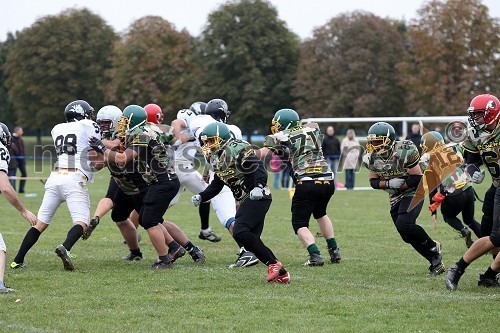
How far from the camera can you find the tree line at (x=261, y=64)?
3959 cm

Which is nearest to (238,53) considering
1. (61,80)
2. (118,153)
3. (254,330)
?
(61,80)

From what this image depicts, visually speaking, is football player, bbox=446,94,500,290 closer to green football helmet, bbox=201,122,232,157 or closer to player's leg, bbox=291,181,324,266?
player's leg, bbox=291,181,324,266

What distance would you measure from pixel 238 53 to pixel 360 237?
33249 mm

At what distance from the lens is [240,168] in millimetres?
8188

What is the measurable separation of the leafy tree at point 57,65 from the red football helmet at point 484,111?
44007 millimetres

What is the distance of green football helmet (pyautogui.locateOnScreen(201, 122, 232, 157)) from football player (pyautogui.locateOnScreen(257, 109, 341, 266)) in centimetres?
73

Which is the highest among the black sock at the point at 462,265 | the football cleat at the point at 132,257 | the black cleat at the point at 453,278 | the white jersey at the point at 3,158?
the white jersey at the point at 3,158

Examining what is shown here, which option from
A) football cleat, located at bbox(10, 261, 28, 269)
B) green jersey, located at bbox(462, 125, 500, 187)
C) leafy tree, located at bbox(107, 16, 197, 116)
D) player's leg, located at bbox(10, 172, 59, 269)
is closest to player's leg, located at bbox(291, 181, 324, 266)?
green jersey, located at bbox(462, 125, 500, 187)

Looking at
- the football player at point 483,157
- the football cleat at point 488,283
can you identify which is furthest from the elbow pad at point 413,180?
the football cleat at point 488,283

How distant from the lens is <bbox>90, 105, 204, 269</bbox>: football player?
8.60 m

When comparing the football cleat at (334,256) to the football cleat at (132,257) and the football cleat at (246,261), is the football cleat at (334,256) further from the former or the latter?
the football cleat at (132,257)

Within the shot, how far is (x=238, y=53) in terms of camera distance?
44281 mm

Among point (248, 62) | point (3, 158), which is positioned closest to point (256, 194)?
point (3, 158)

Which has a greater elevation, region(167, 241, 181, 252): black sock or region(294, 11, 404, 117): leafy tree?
region(294, 11, 404, 117): leafy tree
